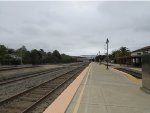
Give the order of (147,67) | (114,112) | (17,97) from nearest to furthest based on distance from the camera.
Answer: (114,112), (17,97), (147,67)

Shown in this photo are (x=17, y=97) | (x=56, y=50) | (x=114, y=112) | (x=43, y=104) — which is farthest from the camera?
(x=56, y=50)

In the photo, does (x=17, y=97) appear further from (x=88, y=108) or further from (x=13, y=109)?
(x=88, y=108)

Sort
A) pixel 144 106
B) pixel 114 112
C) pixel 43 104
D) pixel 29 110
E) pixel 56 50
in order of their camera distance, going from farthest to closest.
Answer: pixel 56 50, pixel 43 104, pixel 144 106, pixel 29 110, pixel 114 112

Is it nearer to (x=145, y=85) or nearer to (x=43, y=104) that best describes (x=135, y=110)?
(x=43, y=104)

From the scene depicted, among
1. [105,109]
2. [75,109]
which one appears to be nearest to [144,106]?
[105,109]

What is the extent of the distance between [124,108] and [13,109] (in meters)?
4.14

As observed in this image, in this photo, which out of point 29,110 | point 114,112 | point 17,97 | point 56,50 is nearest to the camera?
point 114,112

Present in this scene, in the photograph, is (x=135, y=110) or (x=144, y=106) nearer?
(x=135, y=110)

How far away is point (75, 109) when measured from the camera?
10422 mm

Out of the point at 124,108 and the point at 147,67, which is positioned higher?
the point at 147,67

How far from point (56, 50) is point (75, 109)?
177437mm

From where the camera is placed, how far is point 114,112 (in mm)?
10086

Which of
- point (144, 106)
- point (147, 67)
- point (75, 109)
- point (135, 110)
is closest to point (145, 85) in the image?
point (147, 67)

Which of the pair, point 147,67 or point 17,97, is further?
point 147,67
